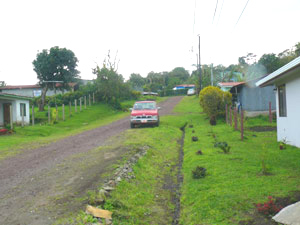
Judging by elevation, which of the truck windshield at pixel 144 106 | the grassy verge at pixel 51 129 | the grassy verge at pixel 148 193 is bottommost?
the grassy verge at pixel 148 193

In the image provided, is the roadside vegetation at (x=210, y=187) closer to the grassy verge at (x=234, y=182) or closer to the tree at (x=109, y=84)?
the grassy verge at (x=234, y=182)

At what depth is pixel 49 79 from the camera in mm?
38500

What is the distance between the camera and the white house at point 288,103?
11.1 m

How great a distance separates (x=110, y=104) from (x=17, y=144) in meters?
23.3

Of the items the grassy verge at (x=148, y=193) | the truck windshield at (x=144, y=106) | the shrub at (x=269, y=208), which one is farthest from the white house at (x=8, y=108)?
the shrub at (x=269, y=208)

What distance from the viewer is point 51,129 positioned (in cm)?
2275

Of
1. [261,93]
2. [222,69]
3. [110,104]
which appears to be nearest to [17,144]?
[261,93]

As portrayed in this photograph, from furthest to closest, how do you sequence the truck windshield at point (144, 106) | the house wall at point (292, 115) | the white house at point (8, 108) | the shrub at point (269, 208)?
1. the white house at point (8, 108)
2. the truck windshield at point (144, 106)
3. the house wall at point (292, 115)
4. the shrub at point (269, 208)

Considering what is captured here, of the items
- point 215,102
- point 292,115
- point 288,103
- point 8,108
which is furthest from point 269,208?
point 8,108

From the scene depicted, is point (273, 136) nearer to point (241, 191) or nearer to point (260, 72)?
point (241, 191)

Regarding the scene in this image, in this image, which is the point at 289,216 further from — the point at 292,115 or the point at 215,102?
the point at 215,102

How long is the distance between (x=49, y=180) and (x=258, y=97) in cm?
2033

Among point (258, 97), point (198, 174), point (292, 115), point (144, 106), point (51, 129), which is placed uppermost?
point (258, 97)

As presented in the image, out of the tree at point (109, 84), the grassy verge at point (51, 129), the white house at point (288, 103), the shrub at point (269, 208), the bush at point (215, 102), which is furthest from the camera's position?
the tree at point (109, 84)
